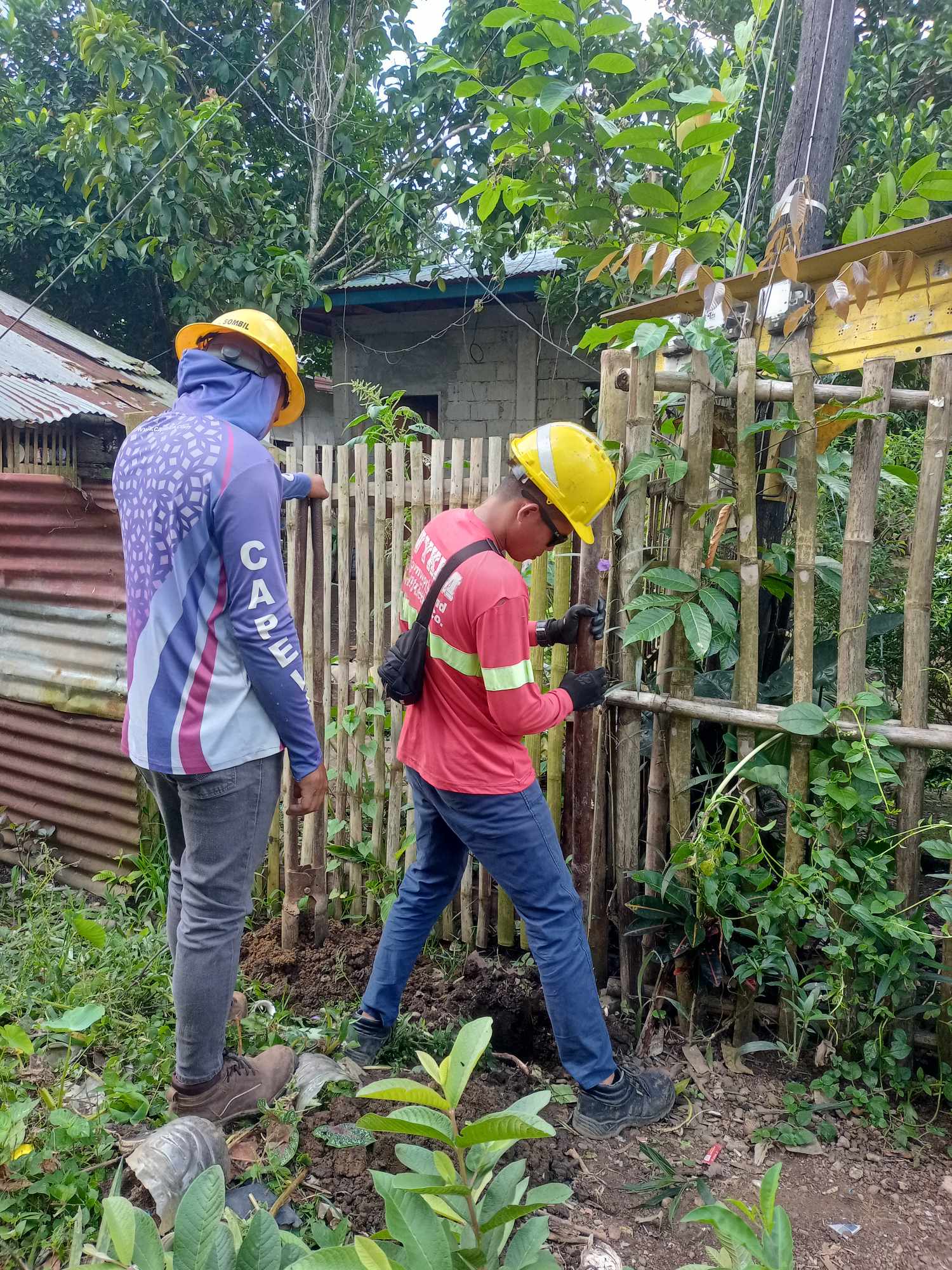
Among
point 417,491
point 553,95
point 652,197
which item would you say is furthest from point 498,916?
point 553,95

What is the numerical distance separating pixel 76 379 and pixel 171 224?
1.93 metres

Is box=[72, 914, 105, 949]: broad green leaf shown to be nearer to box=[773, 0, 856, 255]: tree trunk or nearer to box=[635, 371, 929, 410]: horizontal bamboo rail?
box=[635, 371, 929, 410]: horizontal bamboo rail

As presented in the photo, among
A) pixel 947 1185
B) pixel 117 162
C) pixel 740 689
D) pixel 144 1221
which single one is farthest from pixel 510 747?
pixel 117 162

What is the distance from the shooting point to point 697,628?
251 centimetres

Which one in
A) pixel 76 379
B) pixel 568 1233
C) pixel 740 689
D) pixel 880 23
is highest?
pixel 880 23

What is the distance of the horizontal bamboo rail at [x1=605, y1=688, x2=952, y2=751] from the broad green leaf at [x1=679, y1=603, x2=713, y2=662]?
0.20 metres

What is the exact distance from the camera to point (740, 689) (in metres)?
2.64

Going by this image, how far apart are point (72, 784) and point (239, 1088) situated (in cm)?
210

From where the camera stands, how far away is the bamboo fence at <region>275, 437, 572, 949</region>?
10.5 feet

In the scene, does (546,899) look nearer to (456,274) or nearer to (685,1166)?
(685,1166)

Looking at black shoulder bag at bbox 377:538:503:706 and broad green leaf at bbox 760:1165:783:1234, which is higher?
black shoulder bag at bbox 377:538:503:706

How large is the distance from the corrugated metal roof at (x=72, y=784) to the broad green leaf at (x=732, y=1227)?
3037 millimetres

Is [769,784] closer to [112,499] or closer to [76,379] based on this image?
[112,499]

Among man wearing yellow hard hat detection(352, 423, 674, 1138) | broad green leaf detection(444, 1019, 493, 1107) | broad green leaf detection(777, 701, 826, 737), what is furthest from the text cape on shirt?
broad green leaf detection(444, 1019, 493, 1107)
